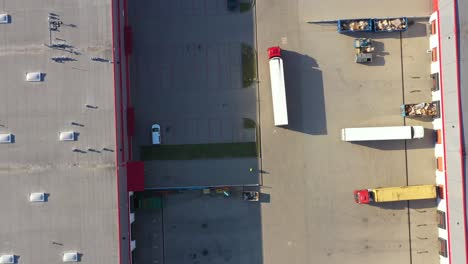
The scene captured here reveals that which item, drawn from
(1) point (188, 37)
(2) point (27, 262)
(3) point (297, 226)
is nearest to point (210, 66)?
(1) point (188, 37)

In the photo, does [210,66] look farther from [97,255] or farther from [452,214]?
[452,214]

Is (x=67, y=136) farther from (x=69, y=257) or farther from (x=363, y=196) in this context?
(x=363, y=196)

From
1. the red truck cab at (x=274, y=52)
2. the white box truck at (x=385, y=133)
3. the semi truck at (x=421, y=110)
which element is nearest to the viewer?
the white box truck at (x=385, y=133)

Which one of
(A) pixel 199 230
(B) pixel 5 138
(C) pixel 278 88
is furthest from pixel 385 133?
(B) pixel 5 138

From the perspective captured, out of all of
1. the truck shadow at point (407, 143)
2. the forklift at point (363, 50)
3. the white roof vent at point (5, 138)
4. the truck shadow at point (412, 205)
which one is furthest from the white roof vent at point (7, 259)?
the forklift at point (363, 50)

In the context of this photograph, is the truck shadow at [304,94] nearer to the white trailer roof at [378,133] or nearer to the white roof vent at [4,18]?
the white trailer roof at [378,133]
